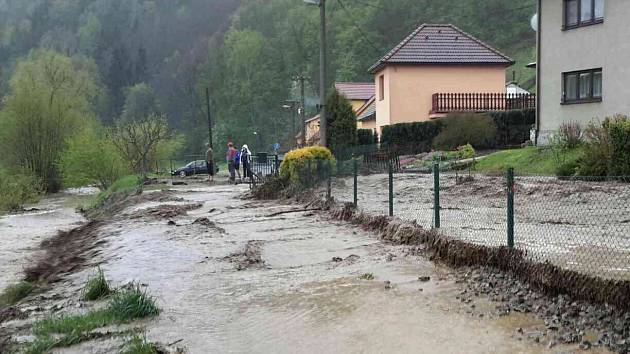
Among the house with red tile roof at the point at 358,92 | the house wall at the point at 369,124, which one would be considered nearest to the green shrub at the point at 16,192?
the house wall at the point at 369,124

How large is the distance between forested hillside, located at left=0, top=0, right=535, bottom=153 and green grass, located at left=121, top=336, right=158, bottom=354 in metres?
64.0

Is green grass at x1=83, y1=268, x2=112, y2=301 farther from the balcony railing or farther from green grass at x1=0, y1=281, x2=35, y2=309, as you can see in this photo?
the balcony railing

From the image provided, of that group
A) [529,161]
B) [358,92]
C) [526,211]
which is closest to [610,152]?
[529,161]

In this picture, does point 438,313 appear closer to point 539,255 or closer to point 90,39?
point 539,255

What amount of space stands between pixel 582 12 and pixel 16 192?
Answer: 1129 inches

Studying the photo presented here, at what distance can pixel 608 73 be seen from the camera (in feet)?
69.0

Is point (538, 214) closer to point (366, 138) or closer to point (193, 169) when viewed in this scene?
point (366, 138)

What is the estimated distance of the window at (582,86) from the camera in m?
21.7

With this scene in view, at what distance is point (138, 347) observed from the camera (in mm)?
5883

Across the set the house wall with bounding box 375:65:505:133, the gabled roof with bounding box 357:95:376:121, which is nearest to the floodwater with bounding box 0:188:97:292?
the house wall with bounding box 375:65:505:133

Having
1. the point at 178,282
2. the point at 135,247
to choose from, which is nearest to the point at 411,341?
the point at 178,282

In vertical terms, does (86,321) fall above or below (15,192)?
above

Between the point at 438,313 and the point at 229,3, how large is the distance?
129 m

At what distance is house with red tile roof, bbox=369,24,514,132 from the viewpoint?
109 feet
